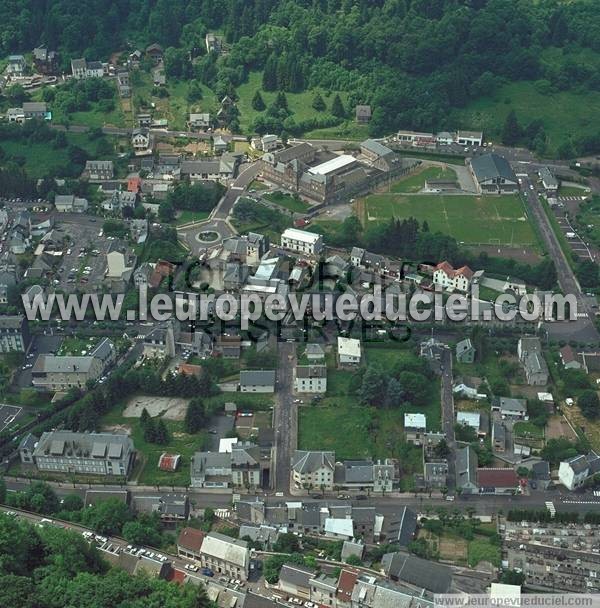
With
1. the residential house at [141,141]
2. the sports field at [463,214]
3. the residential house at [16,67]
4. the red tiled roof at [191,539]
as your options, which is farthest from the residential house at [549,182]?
the residential house at [16,67]

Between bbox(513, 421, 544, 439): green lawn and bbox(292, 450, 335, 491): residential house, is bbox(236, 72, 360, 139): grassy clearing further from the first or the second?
bbox(292, 450, 335, 491): residential house

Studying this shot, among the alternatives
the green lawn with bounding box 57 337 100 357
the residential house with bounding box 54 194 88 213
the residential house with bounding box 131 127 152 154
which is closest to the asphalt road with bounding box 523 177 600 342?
the green lawn with bounding box 57 337 100 357

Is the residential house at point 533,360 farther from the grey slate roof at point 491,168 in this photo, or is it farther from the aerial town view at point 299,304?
the grey slate roof at point 491,168

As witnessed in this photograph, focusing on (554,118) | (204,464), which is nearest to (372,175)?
(554,118)

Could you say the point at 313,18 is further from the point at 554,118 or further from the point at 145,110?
the point at 554,118

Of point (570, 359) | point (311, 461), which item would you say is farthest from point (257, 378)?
point (570, 359)

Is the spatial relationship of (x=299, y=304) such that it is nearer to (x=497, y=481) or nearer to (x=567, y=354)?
(x=567, y=354)
